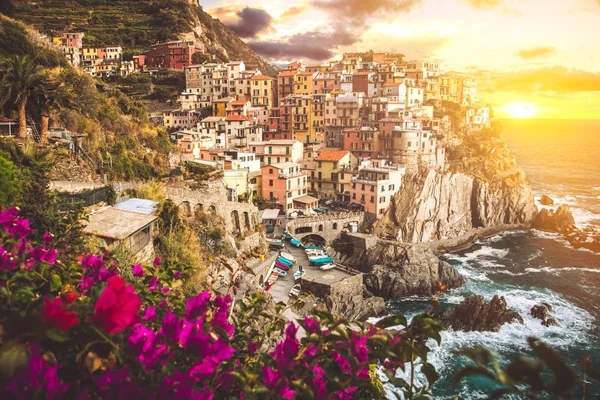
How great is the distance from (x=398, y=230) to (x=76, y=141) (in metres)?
30.4

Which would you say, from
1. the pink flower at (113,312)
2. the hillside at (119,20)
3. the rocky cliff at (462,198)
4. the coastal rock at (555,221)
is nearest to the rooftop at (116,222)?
the pink flower at (113,312)

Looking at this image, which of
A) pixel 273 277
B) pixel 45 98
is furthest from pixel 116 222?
pixel 273 277

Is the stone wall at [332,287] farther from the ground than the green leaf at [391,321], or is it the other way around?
the green leaf at [391,321]

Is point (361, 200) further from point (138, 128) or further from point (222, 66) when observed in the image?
point (222, 66)

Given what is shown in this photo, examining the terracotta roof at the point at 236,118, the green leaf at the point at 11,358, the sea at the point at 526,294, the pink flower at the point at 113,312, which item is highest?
the terracotta roof at the point at 236,118

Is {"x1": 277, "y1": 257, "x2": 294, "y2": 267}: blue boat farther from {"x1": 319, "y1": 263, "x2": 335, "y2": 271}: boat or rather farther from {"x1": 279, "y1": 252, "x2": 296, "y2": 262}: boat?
{"x1": 319, "y1": 263, "x2": 335, "y2": 271}: boat

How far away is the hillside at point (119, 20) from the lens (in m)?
80.8

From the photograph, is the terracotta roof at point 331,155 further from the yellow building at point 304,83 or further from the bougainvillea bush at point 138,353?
the bougainvillea bush at point 138,353

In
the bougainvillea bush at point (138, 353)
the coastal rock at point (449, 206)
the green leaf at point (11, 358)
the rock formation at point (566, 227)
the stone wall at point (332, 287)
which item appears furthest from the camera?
the rock formation at point (566, 227)

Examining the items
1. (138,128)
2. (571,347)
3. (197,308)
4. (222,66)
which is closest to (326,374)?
(197,308)

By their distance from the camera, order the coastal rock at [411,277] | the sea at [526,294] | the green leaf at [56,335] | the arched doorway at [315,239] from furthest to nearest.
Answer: the arched doorway at [315,239]
the coastal rock at [411,277]
the sea at [526,294]
the green leaf at [56,335]

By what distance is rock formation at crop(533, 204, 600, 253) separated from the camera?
45.5 m

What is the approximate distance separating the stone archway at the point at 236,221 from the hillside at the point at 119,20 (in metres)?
63.7

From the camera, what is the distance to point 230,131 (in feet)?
182
